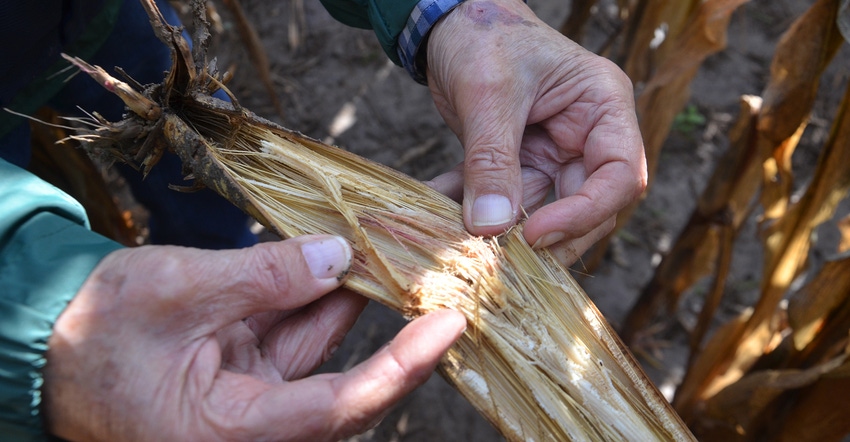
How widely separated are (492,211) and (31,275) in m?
1.02

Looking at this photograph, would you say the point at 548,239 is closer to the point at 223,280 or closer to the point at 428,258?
the point at 428,258

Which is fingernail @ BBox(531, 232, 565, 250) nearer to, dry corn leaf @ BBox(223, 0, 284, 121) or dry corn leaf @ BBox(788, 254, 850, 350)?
dry corn leaf @ BBox(788, 254, 850, 350)

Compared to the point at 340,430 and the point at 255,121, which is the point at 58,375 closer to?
the point at 340,430

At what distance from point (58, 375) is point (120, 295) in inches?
6.8

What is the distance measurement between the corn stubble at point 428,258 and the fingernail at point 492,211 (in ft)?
0.16

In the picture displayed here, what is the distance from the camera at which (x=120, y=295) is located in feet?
3.45

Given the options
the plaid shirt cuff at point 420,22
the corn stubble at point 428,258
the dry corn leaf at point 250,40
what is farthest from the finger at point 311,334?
the dry corn leaf at point 250,40

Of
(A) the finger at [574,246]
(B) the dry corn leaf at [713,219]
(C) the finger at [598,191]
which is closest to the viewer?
(C) the finger at [598,191]

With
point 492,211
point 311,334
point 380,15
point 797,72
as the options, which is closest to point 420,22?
point 380,15

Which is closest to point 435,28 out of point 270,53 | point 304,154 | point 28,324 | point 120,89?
point 304,154

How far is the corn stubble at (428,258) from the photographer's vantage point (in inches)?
53.1

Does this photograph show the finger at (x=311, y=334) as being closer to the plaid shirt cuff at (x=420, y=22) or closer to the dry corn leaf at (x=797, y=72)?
the plaid shirt cuff at (x=420, y=22)

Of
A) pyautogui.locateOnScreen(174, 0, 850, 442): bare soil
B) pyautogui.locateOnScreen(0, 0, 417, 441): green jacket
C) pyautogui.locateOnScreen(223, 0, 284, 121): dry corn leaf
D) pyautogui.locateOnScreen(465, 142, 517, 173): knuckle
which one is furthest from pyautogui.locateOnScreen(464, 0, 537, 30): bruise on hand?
pyautogui.locateOnScreen(174, 0, 850, 442): bare soil

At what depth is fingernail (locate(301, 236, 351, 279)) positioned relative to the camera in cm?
125
